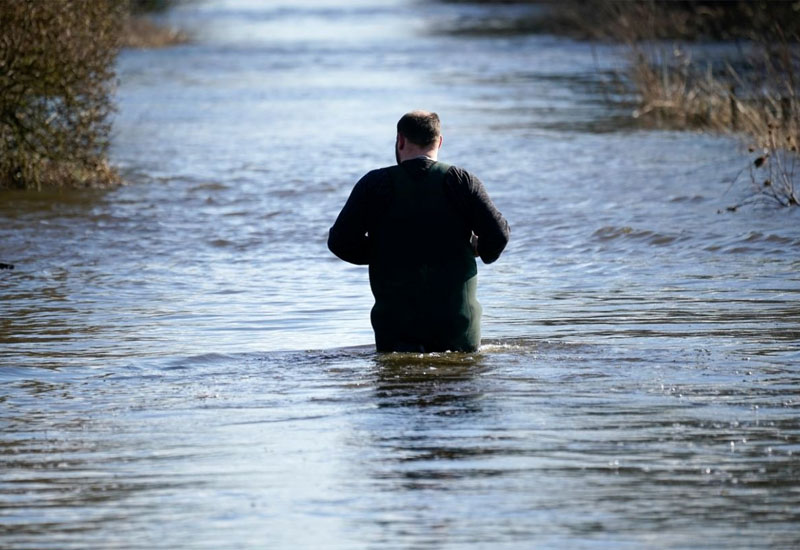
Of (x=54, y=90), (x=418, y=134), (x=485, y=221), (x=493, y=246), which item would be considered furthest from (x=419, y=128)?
(x=54, y=90)

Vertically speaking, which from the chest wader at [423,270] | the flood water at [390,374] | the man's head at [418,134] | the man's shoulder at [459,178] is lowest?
the flood water at [390,374]

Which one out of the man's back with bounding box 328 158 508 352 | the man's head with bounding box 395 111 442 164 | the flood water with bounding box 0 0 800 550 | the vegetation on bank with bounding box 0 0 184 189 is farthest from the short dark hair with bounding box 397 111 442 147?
the vegetation on bank with bounding box 0 0 184 189

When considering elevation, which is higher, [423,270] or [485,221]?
[485,221]

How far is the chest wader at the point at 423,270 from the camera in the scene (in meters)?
7.66

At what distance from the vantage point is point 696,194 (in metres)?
15.5

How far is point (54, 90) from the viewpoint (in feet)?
53.5

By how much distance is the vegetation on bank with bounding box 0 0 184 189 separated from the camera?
52.1 ft

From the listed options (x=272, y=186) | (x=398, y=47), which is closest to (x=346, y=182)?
(x=272, y=186)

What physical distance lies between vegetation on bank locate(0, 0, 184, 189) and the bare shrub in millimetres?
10

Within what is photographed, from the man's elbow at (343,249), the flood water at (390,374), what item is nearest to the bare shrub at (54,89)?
the flood water at (390,374)

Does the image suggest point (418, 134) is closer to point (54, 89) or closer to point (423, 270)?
point (423, 270)

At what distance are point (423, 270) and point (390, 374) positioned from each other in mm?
559

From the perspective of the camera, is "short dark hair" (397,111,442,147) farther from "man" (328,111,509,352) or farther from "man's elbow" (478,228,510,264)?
"man's elbow" (478,228,510,264)

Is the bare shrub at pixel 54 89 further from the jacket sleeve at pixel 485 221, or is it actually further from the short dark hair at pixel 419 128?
Result: the jacket sleeve at pixel 485 221
